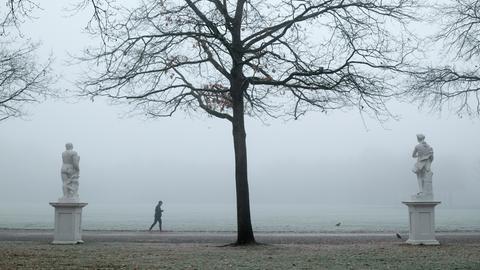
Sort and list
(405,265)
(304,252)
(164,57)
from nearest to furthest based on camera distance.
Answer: (405,265) → (304,252) → (164,57)

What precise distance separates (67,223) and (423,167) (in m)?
13.3

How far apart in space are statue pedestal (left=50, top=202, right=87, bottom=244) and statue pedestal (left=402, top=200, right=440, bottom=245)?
39.5ft

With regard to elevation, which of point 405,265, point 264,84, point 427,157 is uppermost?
point 264,84

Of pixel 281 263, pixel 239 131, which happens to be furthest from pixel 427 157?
pixel 281 263

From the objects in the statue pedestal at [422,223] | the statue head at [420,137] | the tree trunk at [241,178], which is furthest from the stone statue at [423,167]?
the tree trunk at [241,178]

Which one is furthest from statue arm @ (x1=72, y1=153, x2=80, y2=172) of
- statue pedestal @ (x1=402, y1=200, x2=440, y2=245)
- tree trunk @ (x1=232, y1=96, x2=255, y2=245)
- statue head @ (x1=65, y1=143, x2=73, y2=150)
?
statue pedestal @ (x1=402, y1=200, x2=440, y2=245)

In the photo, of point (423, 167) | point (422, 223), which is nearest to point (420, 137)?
point (423, 167)

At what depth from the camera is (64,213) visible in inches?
941

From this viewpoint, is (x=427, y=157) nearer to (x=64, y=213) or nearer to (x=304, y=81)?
(x=304, y=81)

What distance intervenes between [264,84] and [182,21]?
3.82m

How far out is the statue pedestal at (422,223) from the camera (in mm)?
23250

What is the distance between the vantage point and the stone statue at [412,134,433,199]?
24.0 meters

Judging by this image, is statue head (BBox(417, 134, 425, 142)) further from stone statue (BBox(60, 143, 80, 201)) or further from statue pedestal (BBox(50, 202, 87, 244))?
stone statue (BBox(60, 143, 80, 201))

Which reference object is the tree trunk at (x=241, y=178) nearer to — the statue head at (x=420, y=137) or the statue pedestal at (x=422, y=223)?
the statue pedestal at (x=422, y=223)
